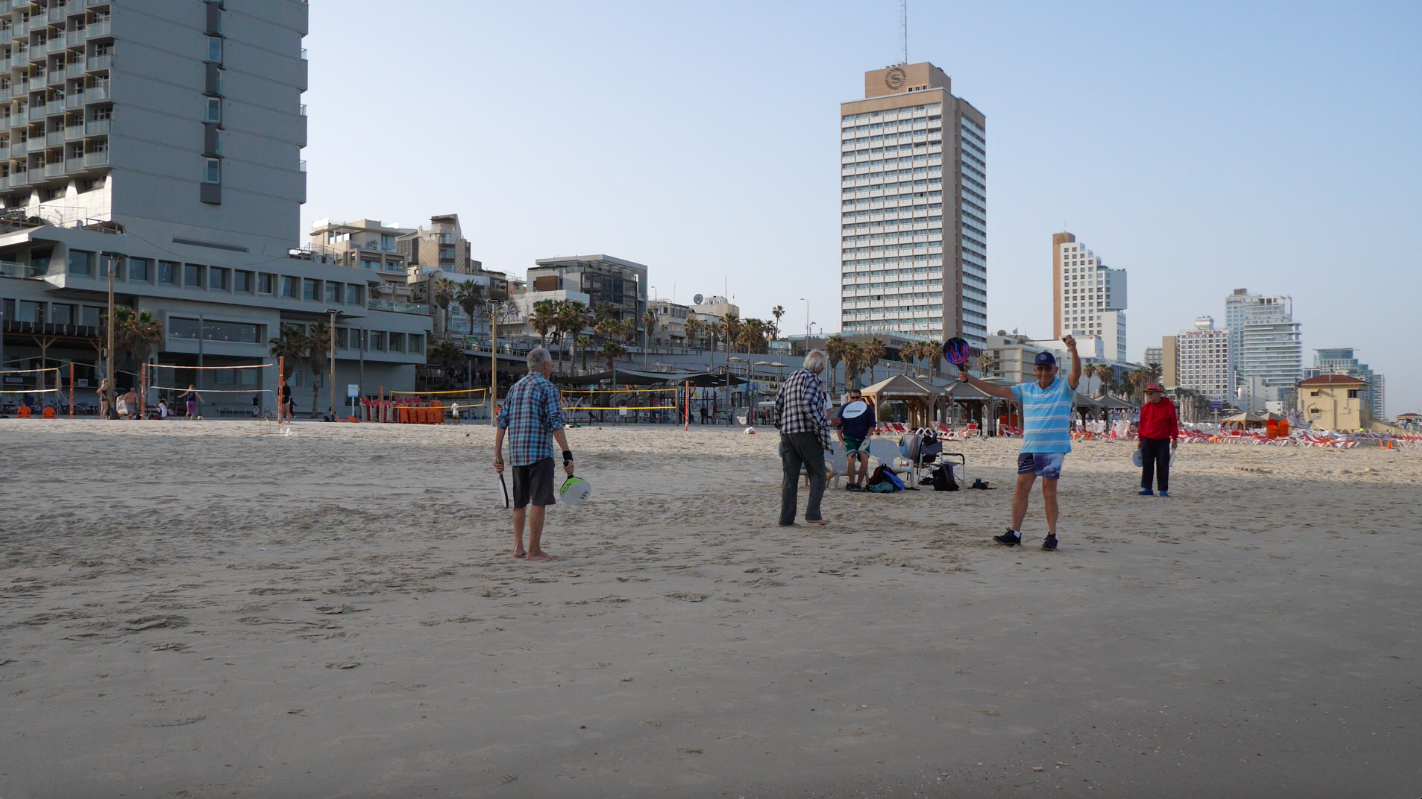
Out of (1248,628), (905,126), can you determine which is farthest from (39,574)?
(905,126)

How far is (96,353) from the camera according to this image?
55375 mm

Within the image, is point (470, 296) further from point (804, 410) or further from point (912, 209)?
point (804, 410)

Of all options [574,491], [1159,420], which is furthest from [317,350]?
[574,491]

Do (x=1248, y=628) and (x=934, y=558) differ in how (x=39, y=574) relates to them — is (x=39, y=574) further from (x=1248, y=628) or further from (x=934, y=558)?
(x=1248, y=628)

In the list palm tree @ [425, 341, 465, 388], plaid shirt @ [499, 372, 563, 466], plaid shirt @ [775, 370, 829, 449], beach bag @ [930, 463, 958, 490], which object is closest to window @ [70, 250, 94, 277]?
palm tree @ [425, 341, 465, 388]

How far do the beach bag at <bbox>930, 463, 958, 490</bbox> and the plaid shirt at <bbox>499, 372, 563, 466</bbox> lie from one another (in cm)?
703

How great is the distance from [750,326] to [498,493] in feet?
260

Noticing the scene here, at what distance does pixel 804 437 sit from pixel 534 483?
286 centimetres

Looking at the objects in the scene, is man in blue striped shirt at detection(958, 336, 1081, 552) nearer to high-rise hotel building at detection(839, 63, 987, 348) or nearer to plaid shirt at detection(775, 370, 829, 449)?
plaid shirt at detection(775, 370, 829, 449)

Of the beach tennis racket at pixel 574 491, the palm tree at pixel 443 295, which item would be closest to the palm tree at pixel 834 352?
the palm tree at pixel 443 295

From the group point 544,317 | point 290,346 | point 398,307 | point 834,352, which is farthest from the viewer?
point 834,352

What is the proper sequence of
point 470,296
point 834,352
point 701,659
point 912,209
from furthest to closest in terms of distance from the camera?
1. point 912,209
2. point 470,296
3. point 834,352
4. point 701,659

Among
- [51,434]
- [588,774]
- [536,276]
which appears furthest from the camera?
[536,276]

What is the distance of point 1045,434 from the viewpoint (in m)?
7.08
